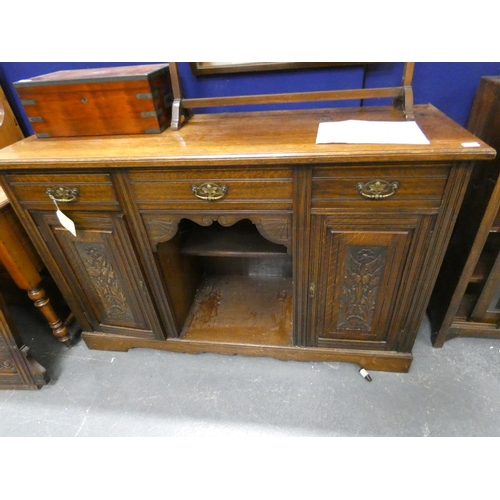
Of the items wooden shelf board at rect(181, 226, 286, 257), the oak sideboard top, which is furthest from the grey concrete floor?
the oak sideboard top

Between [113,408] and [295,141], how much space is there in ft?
4.26

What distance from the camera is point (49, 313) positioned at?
5.10ft

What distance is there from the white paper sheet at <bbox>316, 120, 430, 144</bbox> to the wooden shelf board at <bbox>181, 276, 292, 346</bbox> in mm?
870

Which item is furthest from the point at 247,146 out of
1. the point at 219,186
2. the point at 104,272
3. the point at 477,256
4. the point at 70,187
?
the point at 477,256

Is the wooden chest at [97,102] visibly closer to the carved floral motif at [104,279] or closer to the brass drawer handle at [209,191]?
the brass drawer handle at [209,191]

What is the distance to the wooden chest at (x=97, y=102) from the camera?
112 centimetres

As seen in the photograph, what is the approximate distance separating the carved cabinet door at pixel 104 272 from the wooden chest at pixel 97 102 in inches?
12.6

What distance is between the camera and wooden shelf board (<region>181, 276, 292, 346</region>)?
1526mm

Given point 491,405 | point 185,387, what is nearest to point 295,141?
point 185,387

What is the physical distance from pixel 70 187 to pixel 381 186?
1.02 meters

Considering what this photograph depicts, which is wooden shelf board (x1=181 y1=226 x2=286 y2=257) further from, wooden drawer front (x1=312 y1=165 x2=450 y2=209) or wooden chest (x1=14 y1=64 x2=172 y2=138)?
wooden chest (x1=14 y1=64 x2=172 y2=138)

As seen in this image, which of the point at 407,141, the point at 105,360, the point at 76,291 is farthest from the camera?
the point at 105,360

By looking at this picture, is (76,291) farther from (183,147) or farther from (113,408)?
(183,147)

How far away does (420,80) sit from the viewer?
1316 mm
